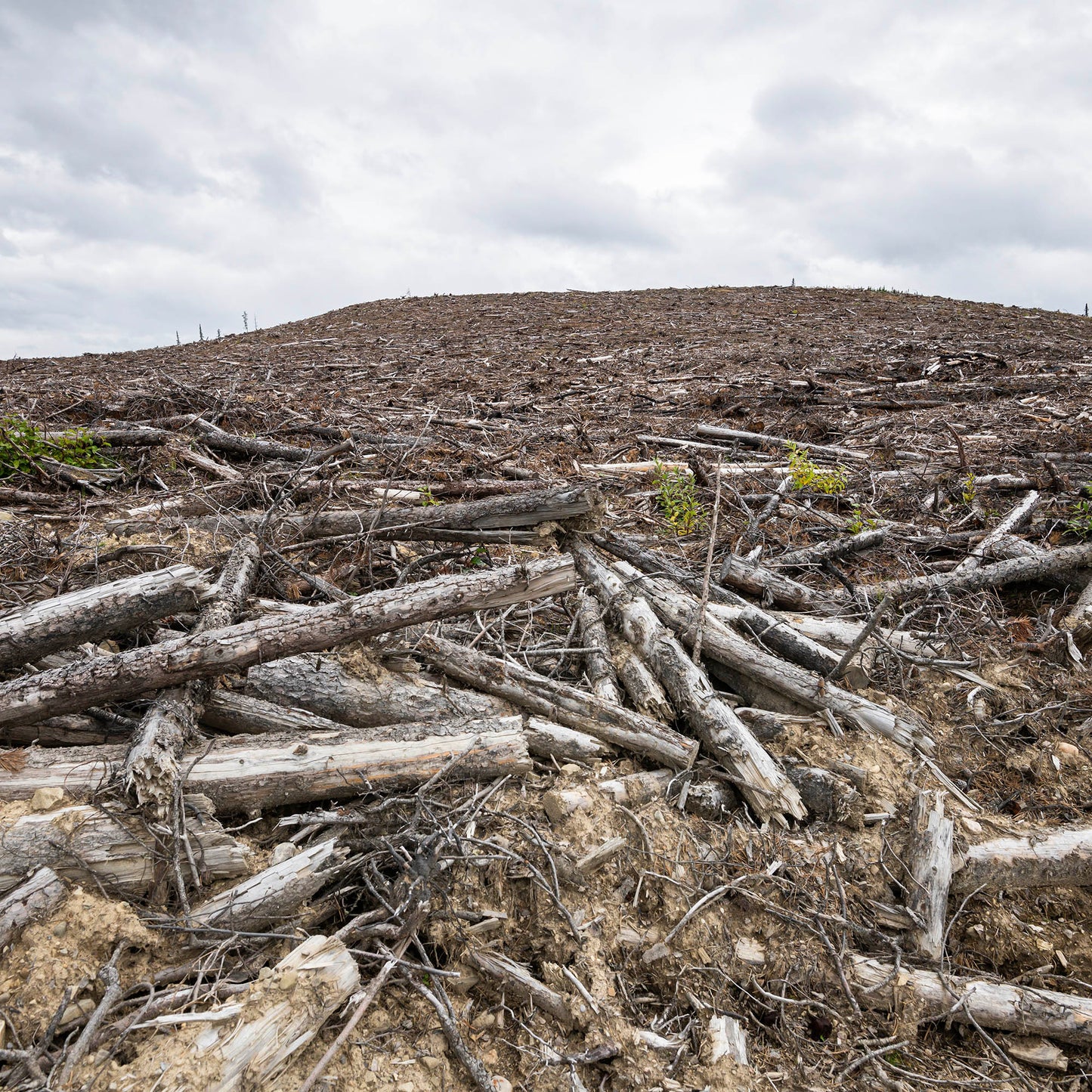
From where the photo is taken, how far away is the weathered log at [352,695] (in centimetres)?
276

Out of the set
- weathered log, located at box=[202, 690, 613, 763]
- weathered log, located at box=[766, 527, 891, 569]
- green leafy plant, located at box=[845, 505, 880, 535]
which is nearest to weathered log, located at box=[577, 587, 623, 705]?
weathered log, located at box=[202, 690, 613, 763]

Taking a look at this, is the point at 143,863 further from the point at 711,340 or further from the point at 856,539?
the point at 711,340

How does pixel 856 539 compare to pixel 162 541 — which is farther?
pixel 856 539

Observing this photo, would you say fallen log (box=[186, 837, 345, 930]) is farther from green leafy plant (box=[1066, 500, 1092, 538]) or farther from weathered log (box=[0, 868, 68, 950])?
green leafy plant (box=[1066, 500, 1092, 538])

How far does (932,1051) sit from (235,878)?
2333 millimetres

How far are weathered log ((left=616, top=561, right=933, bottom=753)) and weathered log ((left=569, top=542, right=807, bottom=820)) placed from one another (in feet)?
0.38

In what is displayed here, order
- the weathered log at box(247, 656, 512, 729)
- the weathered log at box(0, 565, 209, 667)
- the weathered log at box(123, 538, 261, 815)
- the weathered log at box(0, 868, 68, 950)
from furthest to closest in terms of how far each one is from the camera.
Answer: the weathered log at box(247, 656, 512, 729) → the weathered log at box(0, 565, 209, 667) → the weathered log at box(123, 538, 261, 815) → the weathered log at box(0, 868, 68, 950)

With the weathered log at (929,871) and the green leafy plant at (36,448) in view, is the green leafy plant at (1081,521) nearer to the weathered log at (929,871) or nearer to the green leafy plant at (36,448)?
the weathered log at (929,871)

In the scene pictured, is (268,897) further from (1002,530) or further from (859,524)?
(1002,530)

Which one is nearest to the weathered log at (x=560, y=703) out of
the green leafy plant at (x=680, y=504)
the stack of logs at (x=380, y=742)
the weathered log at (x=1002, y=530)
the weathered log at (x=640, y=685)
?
the stack of logs at (x=380, y=742)

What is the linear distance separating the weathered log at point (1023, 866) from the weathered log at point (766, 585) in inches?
59.9

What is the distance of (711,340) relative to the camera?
13.5 m

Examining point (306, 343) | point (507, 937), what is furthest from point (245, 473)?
point (306, 343)

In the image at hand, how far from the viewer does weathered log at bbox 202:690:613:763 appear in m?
2.62
